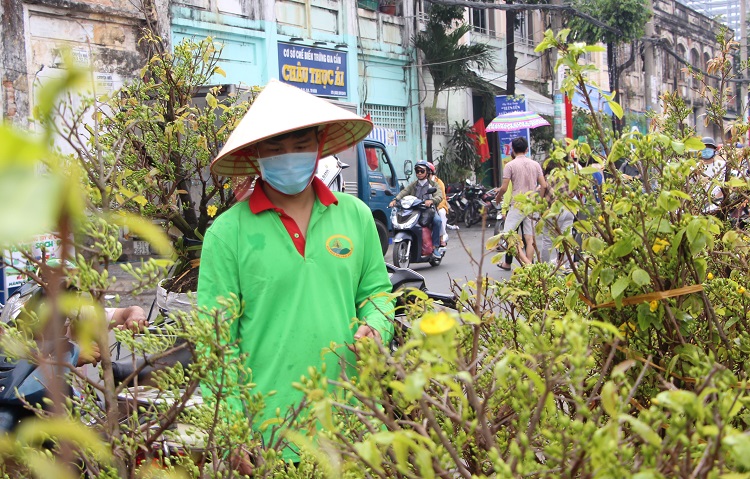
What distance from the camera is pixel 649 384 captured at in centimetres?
204

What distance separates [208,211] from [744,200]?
2.73m

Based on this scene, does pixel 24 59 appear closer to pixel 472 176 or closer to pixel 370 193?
pixel 370 193

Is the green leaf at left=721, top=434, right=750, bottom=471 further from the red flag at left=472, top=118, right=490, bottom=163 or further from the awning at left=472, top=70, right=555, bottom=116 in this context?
Answer: the awning at left=472, top=70, right=555, bottom=116

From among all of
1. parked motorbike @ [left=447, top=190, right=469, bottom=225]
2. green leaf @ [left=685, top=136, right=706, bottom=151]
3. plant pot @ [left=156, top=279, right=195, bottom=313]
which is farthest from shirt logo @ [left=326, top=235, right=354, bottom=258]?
parked motorbike @ [left=447, top=190, right=469, bottom=225]

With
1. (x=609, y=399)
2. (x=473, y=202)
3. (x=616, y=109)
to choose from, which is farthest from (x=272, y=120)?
(x=473, y=202)

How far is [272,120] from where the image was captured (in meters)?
2.38

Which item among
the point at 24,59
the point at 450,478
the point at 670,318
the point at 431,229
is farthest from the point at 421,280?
the point at 24,59

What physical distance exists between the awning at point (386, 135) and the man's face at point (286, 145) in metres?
16.8

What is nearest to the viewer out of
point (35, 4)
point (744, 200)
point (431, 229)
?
point (744, 200)

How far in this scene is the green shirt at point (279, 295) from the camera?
2.32 meters

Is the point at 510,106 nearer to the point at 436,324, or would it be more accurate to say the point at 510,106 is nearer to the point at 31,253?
the point at 31,253

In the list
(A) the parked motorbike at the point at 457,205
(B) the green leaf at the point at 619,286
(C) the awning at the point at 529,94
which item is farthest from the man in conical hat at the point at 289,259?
(C) the awning at the point at 529,94

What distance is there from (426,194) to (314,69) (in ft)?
25.1

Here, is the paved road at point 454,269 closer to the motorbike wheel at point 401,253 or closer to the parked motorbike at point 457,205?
the motorbike wheel at point 401,253
